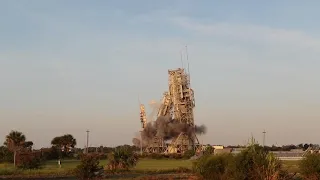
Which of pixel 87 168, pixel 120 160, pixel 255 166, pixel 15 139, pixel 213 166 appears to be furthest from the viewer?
pixel 15 139

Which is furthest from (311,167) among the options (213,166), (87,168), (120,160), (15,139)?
(15,139)

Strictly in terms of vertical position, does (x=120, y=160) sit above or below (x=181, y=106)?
below

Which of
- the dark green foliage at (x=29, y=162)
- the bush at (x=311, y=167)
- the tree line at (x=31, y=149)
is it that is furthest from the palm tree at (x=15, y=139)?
the bush at (x=311, y=167)

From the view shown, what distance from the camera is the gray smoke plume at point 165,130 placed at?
14750 cm

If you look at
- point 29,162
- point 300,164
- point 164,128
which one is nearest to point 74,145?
point 164,128

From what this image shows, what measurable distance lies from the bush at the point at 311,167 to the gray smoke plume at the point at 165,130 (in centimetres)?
11560

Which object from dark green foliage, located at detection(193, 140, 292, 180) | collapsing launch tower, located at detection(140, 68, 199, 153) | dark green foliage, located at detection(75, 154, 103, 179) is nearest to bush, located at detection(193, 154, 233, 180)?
dark green foliage, located at detection(193, 140, 292, 180)

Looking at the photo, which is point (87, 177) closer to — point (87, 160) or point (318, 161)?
point (87, 160)

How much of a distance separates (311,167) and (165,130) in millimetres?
121463

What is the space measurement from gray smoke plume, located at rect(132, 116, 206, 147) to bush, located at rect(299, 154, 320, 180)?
116m

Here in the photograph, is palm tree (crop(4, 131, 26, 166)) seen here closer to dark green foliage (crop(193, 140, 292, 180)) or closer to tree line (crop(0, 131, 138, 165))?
tree line (crop(0, 131, 138, 165))

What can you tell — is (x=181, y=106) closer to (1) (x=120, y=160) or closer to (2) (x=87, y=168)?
(1) (x=120, y=160)

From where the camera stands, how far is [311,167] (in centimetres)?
3116

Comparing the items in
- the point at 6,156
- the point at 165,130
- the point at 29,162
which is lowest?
the point at 29,162
